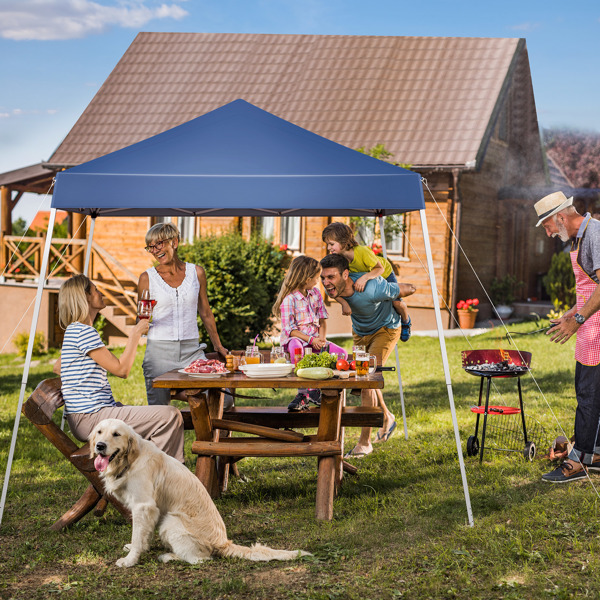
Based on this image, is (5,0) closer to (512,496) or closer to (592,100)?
(592,100)

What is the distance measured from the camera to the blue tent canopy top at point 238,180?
521 centimetres

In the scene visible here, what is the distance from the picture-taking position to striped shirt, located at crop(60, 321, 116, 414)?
4.86 m

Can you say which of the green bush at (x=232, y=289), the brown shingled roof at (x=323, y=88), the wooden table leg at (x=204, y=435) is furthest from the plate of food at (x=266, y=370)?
the brown shingled roof at (x=323, y=88)

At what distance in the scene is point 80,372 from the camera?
490cm

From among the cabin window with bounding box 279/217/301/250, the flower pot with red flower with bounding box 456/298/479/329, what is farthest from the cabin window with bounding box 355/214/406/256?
the cabin window with bounding box 279/217/301/250

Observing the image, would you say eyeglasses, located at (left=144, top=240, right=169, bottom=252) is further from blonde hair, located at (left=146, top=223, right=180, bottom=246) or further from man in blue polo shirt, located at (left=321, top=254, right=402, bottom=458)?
man in blue polo shirt, located at (left=321, top=254, right=402, bottom=458)

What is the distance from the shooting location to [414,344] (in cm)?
1470

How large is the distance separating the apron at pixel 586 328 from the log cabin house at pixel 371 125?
35.2 feet

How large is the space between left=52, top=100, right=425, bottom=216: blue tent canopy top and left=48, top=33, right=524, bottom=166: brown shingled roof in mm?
11238

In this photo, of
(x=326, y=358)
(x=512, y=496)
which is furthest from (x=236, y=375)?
(x=512, y=496)

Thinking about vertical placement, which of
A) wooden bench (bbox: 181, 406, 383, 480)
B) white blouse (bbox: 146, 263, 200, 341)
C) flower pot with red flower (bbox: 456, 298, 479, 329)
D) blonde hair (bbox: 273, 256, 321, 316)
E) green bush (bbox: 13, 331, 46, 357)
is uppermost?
blonde hair (bbox: 273, 256, 321, 316)

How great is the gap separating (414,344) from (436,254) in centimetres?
281

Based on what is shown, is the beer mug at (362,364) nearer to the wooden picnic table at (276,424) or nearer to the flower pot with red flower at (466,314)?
the wooden picnic table at (276,424)

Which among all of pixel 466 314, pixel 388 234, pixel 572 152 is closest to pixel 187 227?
pixel 388 234
